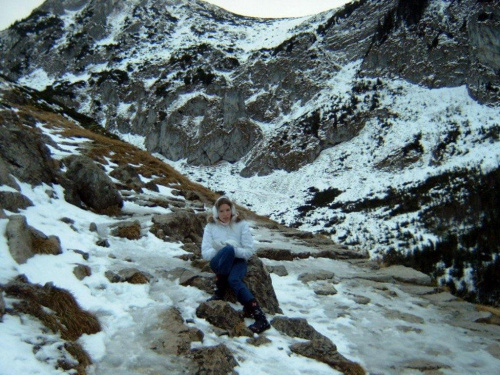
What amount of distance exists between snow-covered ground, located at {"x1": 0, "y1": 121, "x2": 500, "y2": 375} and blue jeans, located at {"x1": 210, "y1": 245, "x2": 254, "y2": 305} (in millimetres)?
747

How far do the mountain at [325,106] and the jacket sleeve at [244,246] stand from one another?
49487mm

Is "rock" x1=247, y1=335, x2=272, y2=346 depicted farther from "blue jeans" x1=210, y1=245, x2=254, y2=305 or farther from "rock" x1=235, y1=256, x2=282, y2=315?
"rock" x1=235, y1=256, x2=282, y2=315

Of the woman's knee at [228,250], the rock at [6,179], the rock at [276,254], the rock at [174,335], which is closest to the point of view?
the rock at [174,335]

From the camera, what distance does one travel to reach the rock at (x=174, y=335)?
4.81m

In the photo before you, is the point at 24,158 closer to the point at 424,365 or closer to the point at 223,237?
the point at 223,237

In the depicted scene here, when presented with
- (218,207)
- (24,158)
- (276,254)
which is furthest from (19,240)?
(276,254)

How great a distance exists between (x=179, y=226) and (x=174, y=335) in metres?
6.46

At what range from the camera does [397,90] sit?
99.3 metres

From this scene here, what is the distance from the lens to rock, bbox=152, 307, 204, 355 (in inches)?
189

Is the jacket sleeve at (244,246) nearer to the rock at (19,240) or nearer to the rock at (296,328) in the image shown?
the rock at (296,328)

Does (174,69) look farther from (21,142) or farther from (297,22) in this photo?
(21,142)

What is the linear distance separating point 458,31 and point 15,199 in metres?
→ 125

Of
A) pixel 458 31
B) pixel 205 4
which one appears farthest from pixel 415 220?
pixel 205 4

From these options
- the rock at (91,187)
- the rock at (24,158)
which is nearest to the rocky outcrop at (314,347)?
the rock at (91,187)
